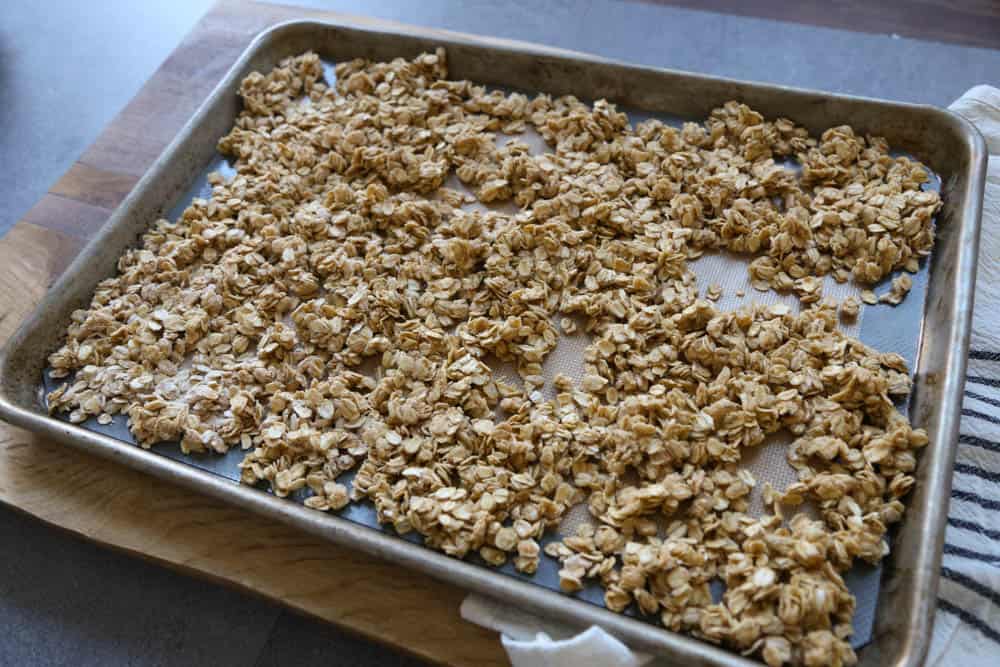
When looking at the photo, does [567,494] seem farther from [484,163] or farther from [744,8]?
[744,8]

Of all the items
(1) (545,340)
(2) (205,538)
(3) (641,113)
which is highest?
(3) (641,113)

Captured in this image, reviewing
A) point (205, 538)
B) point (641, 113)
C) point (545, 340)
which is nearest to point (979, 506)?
point (545, 340)

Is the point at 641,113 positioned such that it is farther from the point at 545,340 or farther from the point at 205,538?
the point at 205,538

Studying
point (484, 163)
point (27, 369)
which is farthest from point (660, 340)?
point (27, 369)

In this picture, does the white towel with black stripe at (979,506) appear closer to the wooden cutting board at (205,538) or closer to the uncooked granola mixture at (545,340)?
the uncooked granola mixture at (545,340)

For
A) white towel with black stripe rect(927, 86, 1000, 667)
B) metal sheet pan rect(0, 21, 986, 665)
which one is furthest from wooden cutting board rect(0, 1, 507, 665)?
white towel with black stripe rect(927, 86, 1000, 667)

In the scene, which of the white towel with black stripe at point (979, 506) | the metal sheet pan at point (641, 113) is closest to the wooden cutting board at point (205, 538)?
the metal sheet pan at point (641, 113)

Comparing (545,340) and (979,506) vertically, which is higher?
(545,340)
